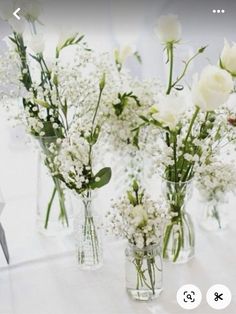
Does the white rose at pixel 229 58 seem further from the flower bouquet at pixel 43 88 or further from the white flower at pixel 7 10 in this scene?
the white flower at pixel 7 10

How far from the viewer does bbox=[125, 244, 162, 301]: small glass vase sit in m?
0.94

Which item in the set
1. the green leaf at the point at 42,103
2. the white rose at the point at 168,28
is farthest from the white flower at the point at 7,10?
the white rose at the point at 168,28

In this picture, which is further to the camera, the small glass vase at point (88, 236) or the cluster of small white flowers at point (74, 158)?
the small glass vase at point (88, 236)

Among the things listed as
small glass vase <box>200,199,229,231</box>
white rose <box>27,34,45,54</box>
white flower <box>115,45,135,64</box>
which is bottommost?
small glass vase <box>200,199,229,231</box>

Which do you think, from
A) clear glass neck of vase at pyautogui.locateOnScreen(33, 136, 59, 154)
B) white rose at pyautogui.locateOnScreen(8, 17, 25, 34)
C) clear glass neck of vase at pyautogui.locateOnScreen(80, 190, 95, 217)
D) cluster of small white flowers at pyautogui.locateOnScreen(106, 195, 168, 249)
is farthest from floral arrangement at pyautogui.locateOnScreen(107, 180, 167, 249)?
white rose at pyautogui.locateOnScreen(8, 17, 25, 34)

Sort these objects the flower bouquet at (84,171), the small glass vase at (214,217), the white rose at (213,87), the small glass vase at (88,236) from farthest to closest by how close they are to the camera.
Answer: the small glass vase at (214,217) < the small glass vase at (88,236) < the flower bouquet at (84,171) < the white rose at (213,87)

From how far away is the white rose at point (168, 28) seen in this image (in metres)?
0.93

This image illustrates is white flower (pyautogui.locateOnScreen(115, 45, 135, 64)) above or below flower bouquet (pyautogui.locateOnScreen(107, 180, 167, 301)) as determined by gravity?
above

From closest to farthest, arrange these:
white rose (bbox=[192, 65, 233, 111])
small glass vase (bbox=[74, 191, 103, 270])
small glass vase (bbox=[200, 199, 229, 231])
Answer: white rose (bbox=[192, 65, 233, 111])
small glass vase (bbox=[74, 191, 103, 270])
small glass vase (bbox=[200, 199, 229, 231])

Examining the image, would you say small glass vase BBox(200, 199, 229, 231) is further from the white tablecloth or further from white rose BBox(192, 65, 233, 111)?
white rose BBox(192, 65, 233, 111)

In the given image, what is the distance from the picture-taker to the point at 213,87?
831 mm

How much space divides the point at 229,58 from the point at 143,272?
40 cm

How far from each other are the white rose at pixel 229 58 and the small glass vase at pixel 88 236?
351mm

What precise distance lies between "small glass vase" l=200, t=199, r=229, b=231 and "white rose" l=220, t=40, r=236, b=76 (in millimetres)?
370
